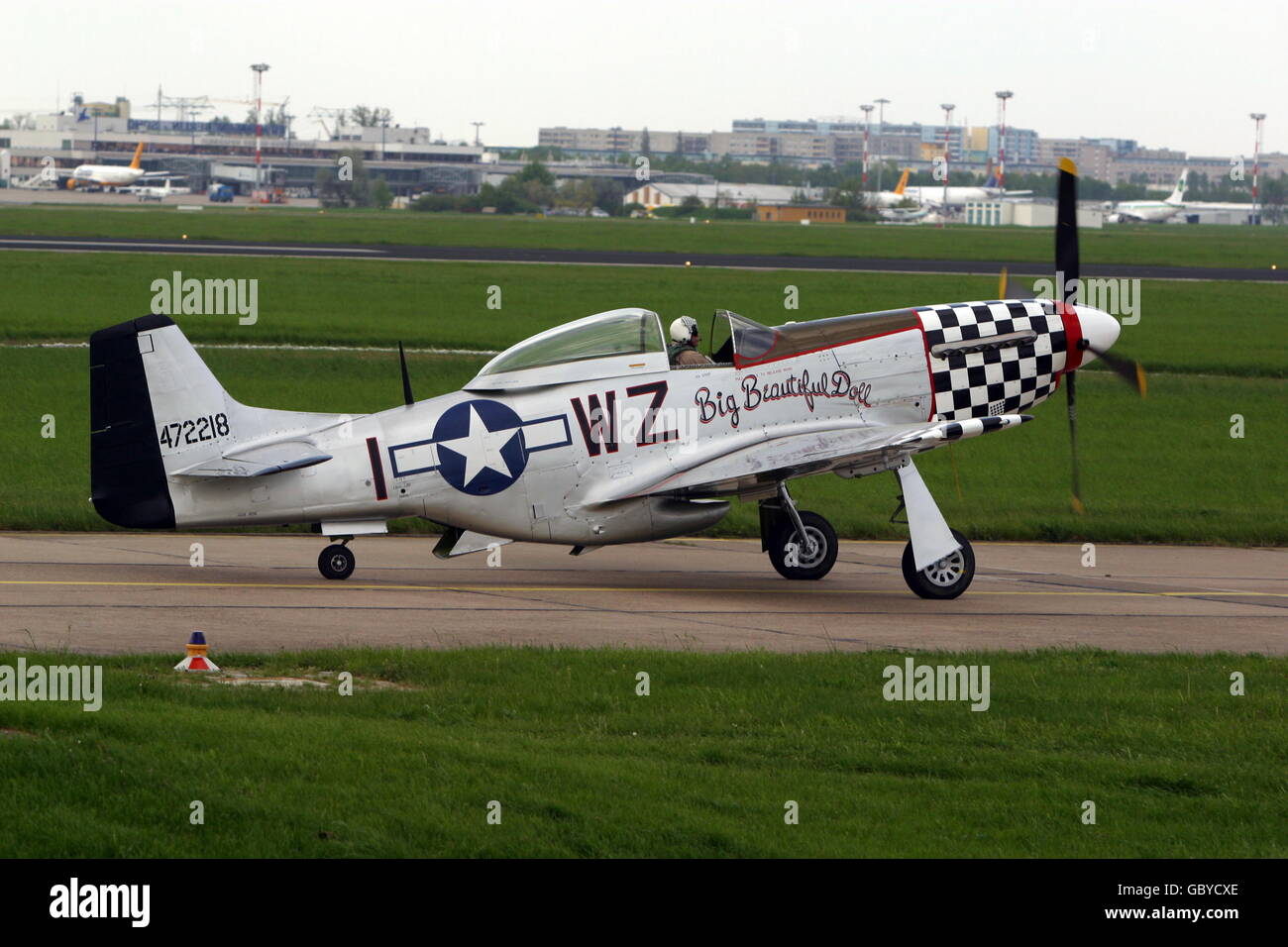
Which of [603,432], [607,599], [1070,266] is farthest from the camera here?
[1070,266]

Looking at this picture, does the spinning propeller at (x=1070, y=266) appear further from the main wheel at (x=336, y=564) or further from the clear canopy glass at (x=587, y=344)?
the main wheel at (x=336, y=564)

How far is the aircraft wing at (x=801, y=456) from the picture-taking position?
1555 cm

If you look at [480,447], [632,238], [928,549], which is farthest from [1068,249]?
[632,238]

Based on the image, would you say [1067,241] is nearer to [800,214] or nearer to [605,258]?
[605,258]

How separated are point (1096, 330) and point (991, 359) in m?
1.28

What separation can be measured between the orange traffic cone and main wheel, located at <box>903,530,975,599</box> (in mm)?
7675

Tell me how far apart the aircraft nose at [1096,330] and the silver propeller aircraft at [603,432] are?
0.08 feet

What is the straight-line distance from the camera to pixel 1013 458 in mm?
25531

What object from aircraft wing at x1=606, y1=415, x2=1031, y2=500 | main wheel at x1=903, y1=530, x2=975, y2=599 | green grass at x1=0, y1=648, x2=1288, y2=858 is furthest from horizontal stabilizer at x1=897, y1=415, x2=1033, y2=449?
green grass at x1=0, y1=648, x2=1288, y2=858

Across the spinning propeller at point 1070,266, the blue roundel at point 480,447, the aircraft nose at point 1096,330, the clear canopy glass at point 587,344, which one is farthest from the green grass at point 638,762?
the spinning propeller at point 1070,266

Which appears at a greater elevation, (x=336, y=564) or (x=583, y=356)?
(x=583, y=356)

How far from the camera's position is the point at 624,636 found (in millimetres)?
13867
